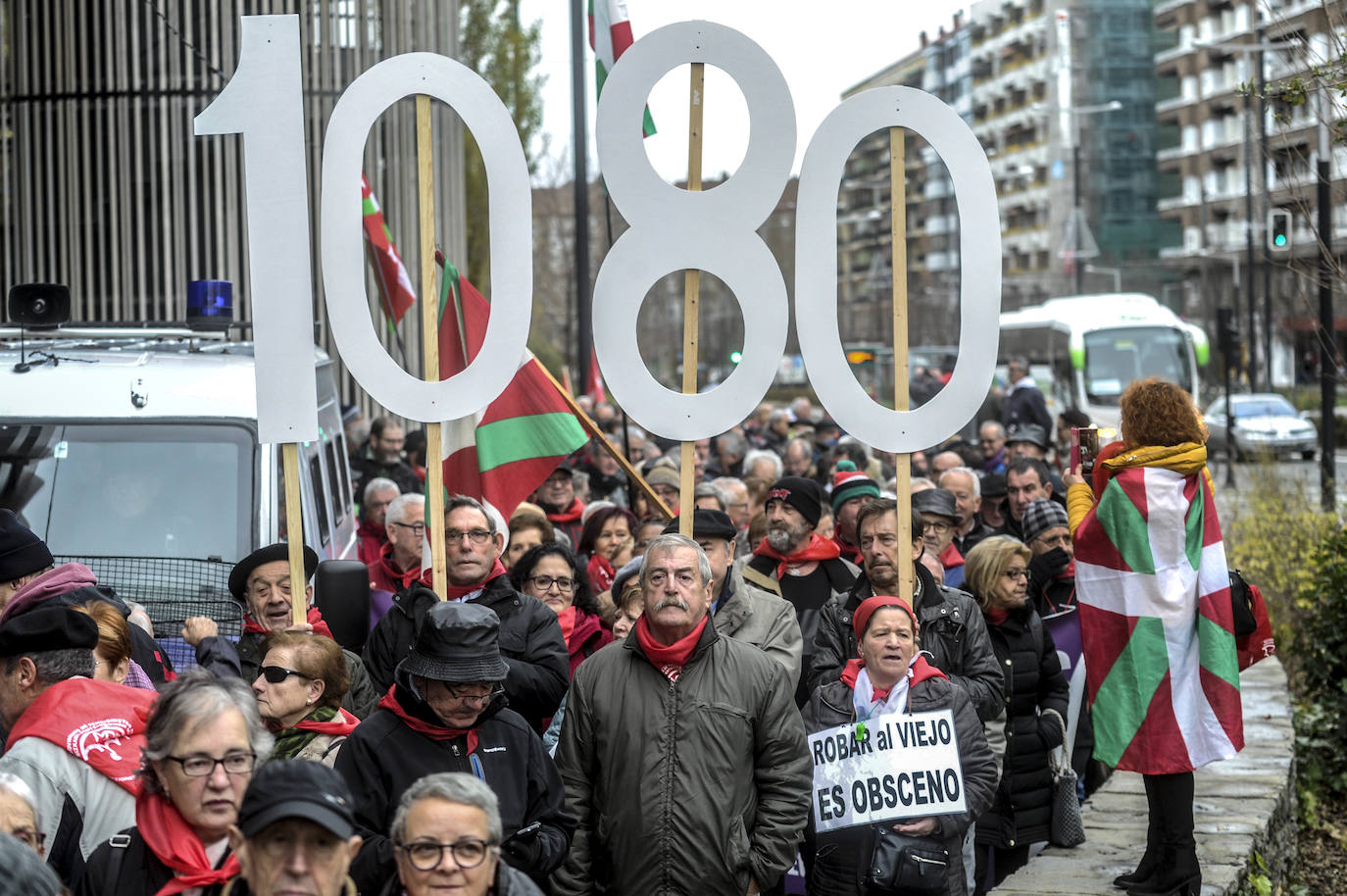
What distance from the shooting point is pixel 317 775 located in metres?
3.22

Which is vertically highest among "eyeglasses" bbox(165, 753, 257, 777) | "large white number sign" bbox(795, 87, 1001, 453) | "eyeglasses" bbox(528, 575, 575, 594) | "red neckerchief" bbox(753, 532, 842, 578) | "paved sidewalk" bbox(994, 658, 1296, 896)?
"large white number sign" bbox(795, 87, 1001, 453)

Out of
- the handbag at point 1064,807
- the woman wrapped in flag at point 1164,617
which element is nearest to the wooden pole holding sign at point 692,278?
the woman wrapped in flag at point 1164,617

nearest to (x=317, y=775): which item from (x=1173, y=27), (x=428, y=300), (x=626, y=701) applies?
(x=626, y=701)

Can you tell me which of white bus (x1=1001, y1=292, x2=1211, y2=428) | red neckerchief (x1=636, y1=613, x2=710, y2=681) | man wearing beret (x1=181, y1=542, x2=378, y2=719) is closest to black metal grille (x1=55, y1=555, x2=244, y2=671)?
man wearing beret (x1=181, y1=542, x2=378, y2=719)

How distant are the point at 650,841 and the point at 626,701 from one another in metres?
0.41

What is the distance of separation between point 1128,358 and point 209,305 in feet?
100

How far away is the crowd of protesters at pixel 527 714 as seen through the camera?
3537mm

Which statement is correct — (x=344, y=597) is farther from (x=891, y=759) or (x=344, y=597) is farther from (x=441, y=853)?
(x=441, y=853)

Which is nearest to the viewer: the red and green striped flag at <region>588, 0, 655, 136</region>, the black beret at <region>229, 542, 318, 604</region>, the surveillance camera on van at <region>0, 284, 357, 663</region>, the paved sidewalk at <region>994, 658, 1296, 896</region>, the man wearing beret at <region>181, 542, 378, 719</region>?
the man wearing beret at <region>181, 542, 378, 719</region>

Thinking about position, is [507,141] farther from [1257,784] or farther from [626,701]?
[1257,784]

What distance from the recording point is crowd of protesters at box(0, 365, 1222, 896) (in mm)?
3537

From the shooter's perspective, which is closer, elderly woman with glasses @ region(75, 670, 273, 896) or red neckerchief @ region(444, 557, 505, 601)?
elderly woman with glasses @ region(75, 670, 273, 896)

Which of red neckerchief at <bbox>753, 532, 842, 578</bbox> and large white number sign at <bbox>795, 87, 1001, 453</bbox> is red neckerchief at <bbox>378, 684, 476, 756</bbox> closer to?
large white number sign at <bbox>795, 87, 1001, 453</bbox>

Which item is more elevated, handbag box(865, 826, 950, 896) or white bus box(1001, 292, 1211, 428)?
white bus box(1001, 292, 1211, 428)
